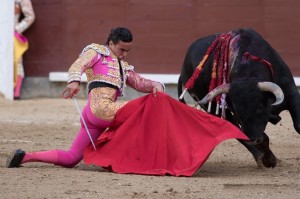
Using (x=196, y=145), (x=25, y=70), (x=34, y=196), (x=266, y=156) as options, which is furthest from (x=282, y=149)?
(x=25, y=70)

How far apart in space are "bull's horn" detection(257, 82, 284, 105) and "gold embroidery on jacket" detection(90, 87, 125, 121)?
836 mm

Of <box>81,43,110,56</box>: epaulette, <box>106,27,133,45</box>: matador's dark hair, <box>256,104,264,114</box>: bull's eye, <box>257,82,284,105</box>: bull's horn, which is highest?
<box>106,27,133,45</box>: matador's dark hair

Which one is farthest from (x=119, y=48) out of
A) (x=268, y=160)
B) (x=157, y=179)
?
(x=268, y=160)

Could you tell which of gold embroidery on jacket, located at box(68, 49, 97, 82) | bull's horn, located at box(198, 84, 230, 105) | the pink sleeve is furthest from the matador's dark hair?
bull's horn, located at box(198, 84, 230, 105)

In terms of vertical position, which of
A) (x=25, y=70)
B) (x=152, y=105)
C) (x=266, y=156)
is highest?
(x=152, y=105)

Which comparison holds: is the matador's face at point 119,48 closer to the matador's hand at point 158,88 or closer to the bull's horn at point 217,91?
the matador's hand at point 158,88

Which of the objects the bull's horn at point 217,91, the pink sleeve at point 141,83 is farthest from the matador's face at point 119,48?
the bull's horn at point 217,91

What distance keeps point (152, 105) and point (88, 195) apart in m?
1.05

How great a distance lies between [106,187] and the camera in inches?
185

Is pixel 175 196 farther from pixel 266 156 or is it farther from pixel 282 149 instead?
pixel 282 149

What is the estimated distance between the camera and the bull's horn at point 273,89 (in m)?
5.42

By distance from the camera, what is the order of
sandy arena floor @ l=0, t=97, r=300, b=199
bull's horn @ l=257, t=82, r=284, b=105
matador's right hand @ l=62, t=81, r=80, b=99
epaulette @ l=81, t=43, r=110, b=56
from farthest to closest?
bull's horn @ l=257, t=82, r=284, b=105 < epaulette @ l=81, t=43, r=110, b=56 < matador's right hand @ l=62, t=81, r=80, b=99 < sandy arena floor @ l=0, t=97, r=300, b=199

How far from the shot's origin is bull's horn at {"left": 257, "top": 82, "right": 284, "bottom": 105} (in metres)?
5.42

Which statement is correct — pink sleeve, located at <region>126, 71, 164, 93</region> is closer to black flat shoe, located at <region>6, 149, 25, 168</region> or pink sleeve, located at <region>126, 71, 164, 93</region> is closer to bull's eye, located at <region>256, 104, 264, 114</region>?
bull's eye, located at <region>256, 104, 264, 114</region>
